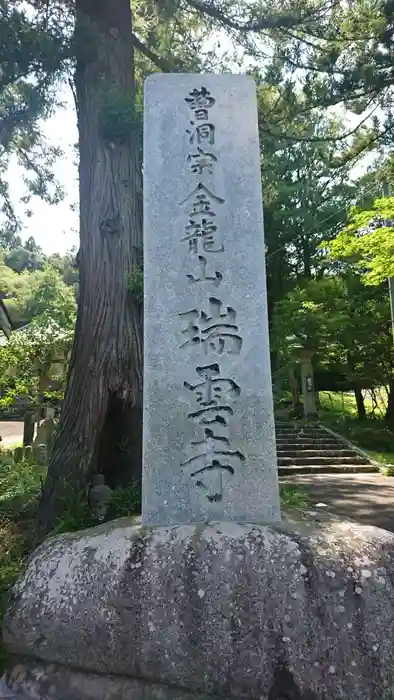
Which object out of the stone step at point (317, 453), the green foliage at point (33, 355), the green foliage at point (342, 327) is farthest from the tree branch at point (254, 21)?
the green foliage at point (342, 327)

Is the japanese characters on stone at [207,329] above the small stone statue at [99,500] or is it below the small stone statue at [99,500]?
above

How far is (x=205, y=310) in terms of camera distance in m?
3.23

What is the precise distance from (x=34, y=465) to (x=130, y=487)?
14.0 feet

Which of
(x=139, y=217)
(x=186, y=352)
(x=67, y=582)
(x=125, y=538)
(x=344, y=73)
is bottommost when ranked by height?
(x=67, y=582)

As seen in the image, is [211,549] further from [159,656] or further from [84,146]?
[84,146]

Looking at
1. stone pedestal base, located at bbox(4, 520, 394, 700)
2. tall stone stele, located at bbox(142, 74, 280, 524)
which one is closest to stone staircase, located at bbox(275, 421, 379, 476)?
tall stone stele, located at bbox(142, 74, 280, 524)

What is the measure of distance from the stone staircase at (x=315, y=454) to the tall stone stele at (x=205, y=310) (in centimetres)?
862

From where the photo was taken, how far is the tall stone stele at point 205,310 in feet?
9.89

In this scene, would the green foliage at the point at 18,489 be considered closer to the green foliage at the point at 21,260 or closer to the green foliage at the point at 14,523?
the green foliage at the point at 14,523

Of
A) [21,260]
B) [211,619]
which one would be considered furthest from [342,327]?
[21,260]

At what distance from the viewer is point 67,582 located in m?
2.49

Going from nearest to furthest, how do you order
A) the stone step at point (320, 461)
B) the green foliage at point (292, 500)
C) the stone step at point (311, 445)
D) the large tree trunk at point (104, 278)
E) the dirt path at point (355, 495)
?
the green foliage at point (292, 500), the large tree trunk at point (104, 278), the dirt path at point (355, 495), the stone step at point (320, 461), the stone step at point (311, 445)

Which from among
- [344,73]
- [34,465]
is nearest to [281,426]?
[34,465]

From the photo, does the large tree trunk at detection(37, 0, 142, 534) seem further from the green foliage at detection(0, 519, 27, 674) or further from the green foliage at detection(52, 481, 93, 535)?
the green foliage at detection(0, 519, 27, 674)
